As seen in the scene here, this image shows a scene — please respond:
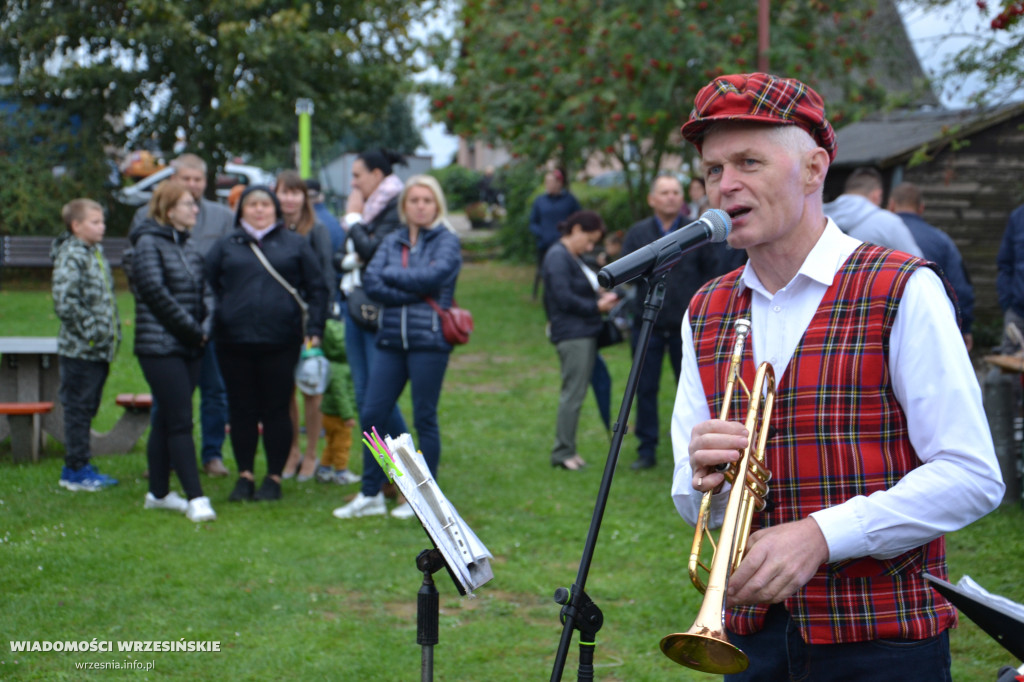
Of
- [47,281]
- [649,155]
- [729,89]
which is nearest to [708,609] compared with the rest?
[729,89]

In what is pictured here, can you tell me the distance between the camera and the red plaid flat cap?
2094 mm

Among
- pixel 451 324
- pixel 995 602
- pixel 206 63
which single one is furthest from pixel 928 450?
pixel 206 63

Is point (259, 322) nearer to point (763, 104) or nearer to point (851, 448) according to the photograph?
point (763, 104)

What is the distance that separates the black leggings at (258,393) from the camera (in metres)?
6.57

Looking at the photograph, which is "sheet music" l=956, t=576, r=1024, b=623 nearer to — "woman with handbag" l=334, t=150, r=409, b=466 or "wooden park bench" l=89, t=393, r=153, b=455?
"woman with handbag" l=334, t=150, r=409, b=466

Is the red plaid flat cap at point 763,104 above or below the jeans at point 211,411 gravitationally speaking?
above

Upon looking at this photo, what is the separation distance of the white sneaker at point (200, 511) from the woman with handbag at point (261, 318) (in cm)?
45

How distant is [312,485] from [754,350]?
18.6ft

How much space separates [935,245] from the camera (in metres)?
7.14

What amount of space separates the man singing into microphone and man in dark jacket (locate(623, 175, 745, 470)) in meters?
4.98

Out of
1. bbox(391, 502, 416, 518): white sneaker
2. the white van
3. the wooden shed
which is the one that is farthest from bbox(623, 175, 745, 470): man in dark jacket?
the white van

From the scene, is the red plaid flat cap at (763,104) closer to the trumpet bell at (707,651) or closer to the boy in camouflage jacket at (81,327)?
the trumpet bell at (707,651)

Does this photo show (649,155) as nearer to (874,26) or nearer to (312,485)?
(874,26)

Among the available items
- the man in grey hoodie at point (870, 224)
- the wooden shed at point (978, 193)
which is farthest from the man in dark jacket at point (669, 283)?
the wooden shed at point (978, 193)
